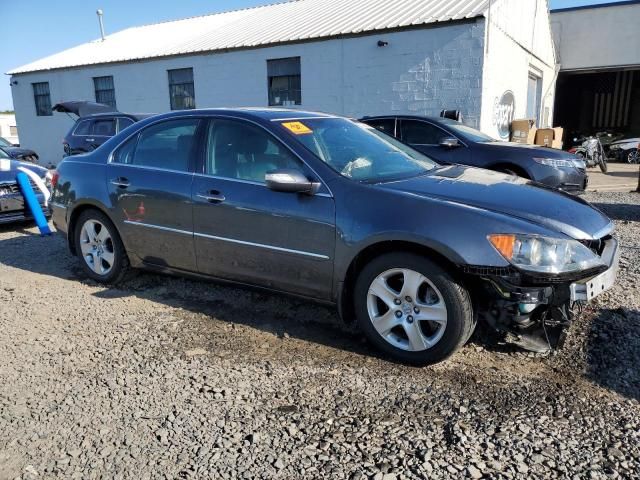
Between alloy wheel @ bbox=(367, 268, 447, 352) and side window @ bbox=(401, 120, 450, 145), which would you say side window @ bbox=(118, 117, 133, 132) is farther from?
alloy wheel @ bbox=(367, 268, 447, 352)

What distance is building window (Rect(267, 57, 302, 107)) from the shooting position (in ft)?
51.9

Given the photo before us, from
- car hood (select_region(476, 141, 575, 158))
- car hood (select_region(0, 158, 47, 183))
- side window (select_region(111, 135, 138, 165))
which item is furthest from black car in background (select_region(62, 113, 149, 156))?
car hood (select_region(476, 141, 575, 158))

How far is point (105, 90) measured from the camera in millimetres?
20312

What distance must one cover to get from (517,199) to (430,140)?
5597 mm

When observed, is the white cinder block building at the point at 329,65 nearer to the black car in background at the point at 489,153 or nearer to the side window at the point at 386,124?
the black car in background at the point at 489,153

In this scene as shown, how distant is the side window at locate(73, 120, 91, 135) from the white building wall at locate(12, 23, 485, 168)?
20.2ft

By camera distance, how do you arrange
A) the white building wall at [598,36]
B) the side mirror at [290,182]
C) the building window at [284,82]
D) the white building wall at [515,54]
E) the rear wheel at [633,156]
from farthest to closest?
the white building wall at [598,36] < the rear wheel at [633,156] < the building window at [284,82] < the white building wall at [515,54] < the side mirror at [290,182]

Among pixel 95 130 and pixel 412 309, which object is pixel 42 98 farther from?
pixel 412 309

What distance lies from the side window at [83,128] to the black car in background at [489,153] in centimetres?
656

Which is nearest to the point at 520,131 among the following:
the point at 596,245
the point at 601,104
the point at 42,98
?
the point at 596,245

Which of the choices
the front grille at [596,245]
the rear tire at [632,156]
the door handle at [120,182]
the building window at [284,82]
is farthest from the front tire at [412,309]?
the rear tire at [632,156]

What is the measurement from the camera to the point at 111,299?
4.51 meters

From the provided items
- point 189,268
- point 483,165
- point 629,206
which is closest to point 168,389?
point 189,268

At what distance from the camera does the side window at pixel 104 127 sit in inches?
432
